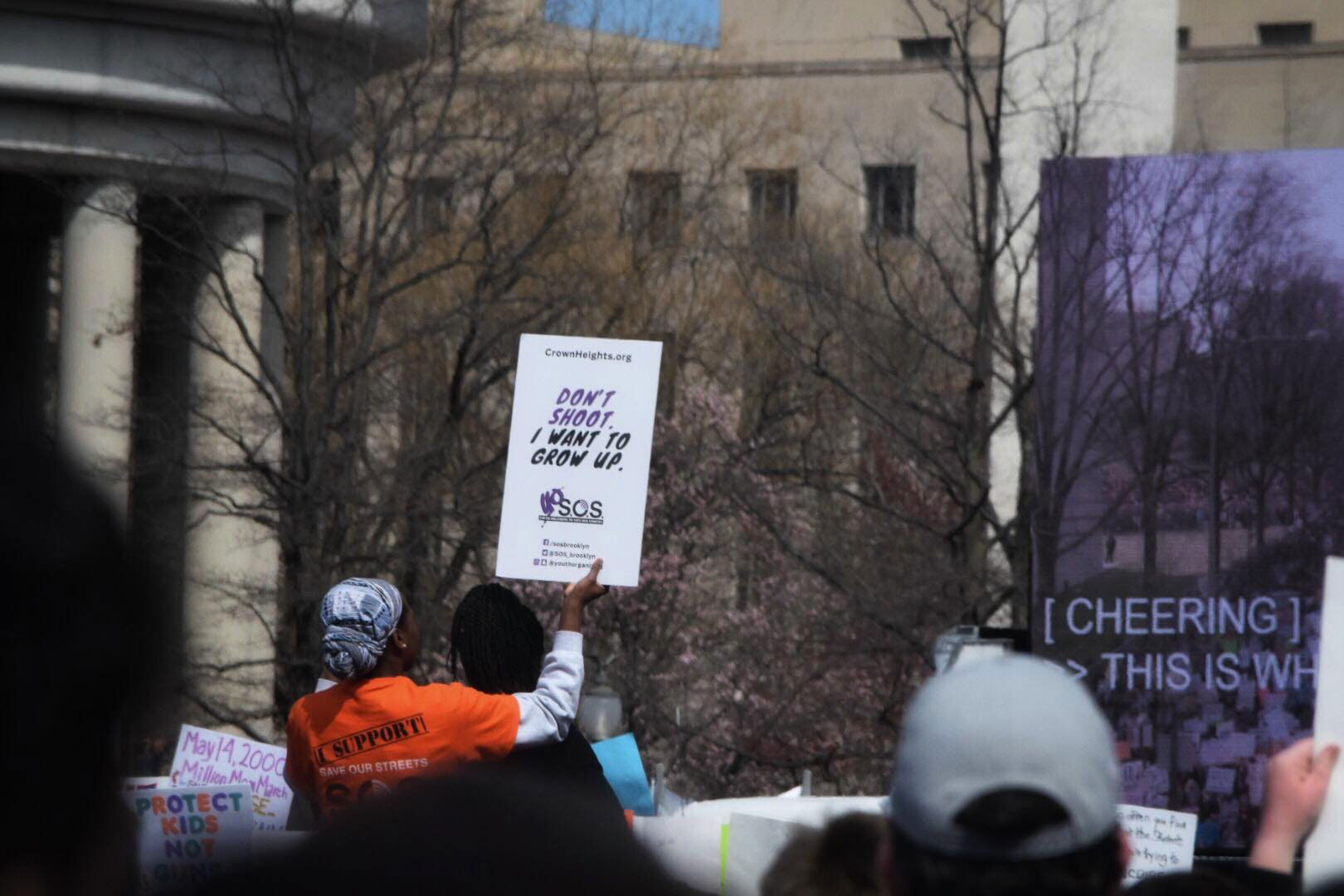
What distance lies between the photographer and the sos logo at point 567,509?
726cm

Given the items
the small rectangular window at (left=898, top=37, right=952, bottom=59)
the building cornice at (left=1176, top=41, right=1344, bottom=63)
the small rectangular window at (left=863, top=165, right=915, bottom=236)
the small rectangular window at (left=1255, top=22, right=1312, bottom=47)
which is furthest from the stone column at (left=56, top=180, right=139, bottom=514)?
the small rectangular window at (left=1255, top=22, right=1312, bottom=47)

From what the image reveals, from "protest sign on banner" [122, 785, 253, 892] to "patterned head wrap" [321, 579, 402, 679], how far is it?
1.74ft

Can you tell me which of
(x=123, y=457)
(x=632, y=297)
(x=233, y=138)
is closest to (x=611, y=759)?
(x=123, y=457)

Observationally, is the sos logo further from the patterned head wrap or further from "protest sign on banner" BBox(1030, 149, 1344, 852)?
"protest sign on banner" BBox(1030, 149, 1344, 852)

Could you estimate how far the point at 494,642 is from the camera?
5402 millimetres

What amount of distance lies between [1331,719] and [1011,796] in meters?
2.24

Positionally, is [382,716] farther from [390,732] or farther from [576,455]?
[576,455]

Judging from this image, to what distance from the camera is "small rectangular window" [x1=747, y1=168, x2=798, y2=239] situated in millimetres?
40969

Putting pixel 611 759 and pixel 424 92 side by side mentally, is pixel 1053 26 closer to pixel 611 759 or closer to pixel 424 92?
pixel 424 92

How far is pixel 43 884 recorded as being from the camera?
1338 millimetres

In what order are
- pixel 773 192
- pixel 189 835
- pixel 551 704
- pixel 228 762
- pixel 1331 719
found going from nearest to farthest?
1. pixel 189 835
2. pixel 1331 719
3. pixel 551 704
4. pixel 228 762
5. pixel 773 192

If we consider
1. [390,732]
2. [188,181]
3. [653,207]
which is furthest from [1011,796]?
[653,207]

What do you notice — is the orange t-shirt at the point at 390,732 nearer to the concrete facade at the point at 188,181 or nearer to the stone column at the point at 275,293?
the concrete facade at the point at 188,181

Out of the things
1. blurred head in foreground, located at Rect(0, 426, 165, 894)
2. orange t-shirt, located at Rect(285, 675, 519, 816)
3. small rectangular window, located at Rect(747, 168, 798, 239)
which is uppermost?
small rectangular window, located at Rect(747, 168, 798, 239)
